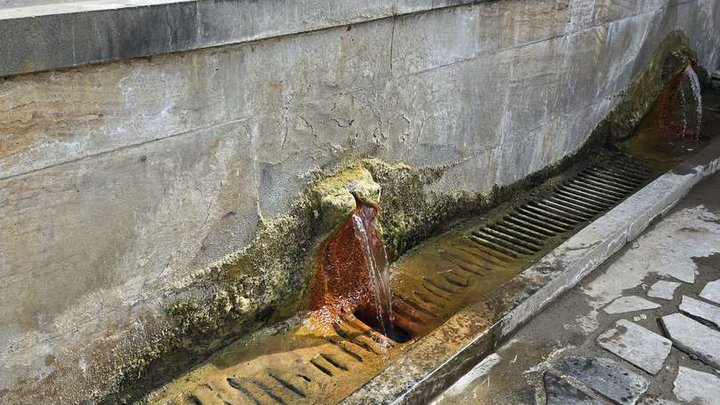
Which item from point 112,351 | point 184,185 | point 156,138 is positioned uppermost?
point 156,138

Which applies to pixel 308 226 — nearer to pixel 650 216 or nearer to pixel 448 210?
pixel 448 210

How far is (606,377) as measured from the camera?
3559 mm

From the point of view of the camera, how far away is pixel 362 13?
12.3 feet

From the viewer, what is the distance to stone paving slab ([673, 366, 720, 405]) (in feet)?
11.4

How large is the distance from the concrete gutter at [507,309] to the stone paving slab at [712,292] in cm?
63

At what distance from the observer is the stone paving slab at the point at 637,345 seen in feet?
12.1

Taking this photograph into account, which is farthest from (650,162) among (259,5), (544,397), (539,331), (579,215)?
(259,5)

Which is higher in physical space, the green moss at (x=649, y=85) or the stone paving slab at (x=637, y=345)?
the green moss at (x=649, y=85)

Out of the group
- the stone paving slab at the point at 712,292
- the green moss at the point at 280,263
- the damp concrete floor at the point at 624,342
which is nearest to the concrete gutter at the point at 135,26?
the green moss at the point at 280,263

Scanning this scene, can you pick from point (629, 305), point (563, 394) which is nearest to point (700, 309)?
point (629, 305)

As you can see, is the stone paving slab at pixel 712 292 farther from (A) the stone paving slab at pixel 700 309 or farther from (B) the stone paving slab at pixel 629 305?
(B) the stone paving slab at pixel 629 305

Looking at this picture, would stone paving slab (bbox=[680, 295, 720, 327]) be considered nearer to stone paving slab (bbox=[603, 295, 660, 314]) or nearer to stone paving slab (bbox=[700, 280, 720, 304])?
stone paving slab (bbox=[700, 280, 720, 304])

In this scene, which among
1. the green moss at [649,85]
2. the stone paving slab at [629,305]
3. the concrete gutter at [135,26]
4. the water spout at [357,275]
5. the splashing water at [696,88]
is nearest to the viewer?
the concrete gutter at [135,26]

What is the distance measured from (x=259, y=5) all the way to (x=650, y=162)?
489cm
